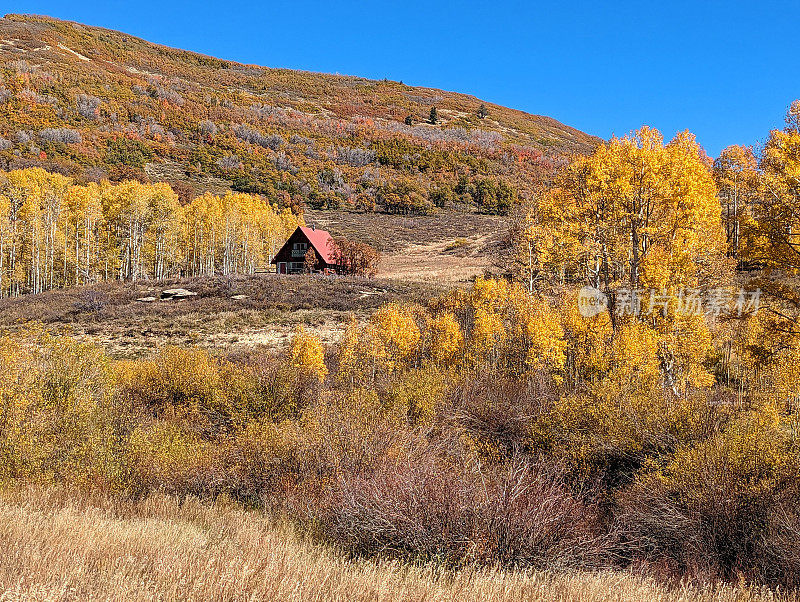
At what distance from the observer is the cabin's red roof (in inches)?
2101

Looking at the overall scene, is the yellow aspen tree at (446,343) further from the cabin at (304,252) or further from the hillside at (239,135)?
the hillside at (239,135)

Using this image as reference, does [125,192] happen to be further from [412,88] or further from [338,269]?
[412,88]

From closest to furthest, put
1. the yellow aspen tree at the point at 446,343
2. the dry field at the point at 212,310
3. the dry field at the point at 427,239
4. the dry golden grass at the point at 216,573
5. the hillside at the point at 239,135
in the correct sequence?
the dry golden grass at the point at 216,573
the yellow aspen tree at the point at 446,343
the dry field at the point at 212,310
the dry field at the point at 427,239
the hillside at the point at 239,135

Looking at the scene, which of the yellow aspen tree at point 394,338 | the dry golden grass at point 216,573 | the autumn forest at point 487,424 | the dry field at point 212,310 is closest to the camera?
the dry golden grass at point 216,573

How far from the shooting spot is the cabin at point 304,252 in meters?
53.3

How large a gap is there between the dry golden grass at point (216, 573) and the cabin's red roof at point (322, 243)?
47632mm

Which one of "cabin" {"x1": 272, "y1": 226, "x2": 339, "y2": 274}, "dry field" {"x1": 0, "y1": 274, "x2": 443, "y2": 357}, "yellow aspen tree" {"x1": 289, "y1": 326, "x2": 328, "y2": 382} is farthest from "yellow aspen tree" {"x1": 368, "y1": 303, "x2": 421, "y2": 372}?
"cabin" {"x1": 272, "y1": 226, "x2": 339, "y2": 274}

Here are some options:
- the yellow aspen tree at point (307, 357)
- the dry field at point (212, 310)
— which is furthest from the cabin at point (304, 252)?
the yellow aspen tree at point (307, 357)

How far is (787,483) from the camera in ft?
24.8

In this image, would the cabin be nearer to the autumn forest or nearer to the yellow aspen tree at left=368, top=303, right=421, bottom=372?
the autumn forest

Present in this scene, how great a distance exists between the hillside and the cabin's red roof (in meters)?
29.5

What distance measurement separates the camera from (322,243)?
55.5 metres

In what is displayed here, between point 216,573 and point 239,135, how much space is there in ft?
401

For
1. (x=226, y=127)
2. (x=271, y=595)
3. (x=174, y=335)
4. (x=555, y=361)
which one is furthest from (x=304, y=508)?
(x=226, y=127)
